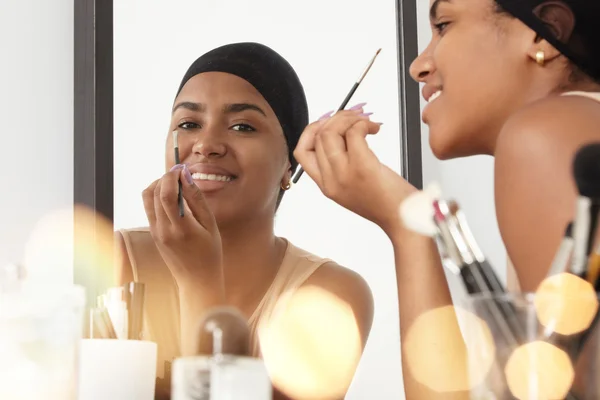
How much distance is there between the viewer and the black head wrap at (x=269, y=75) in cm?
80

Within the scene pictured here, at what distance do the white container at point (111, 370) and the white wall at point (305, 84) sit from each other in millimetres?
183

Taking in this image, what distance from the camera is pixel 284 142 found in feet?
2.60

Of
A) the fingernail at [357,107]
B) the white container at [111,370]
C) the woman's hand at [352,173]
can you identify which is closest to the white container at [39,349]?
the white container at [111,370]

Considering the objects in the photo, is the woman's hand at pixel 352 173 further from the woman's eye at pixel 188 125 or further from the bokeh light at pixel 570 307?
the bokeh light at pixel 570 307

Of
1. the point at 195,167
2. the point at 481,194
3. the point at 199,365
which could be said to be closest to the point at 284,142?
the point at 195,167

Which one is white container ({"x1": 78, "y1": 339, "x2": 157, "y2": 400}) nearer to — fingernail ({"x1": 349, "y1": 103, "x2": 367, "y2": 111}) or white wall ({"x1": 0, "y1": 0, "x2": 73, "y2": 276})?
white wall ({"x1": 0, "y1": 0, "x2": 73, "y2": 276})

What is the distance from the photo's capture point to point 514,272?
2.33ft

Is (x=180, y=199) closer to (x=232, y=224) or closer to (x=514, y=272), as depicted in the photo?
(x=232, y=224)

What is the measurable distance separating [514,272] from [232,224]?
278mm

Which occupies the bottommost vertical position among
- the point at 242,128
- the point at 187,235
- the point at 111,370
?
the point at 111,370

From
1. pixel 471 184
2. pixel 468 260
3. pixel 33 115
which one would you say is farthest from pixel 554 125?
pixel 33 115

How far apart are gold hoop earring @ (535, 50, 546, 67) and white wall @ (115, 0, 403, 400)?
0.62 feet

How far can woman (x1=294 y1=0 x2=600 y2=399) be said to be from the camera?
0.57 metres

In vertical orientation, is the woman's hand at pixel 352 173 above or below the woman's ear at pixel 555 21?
below
